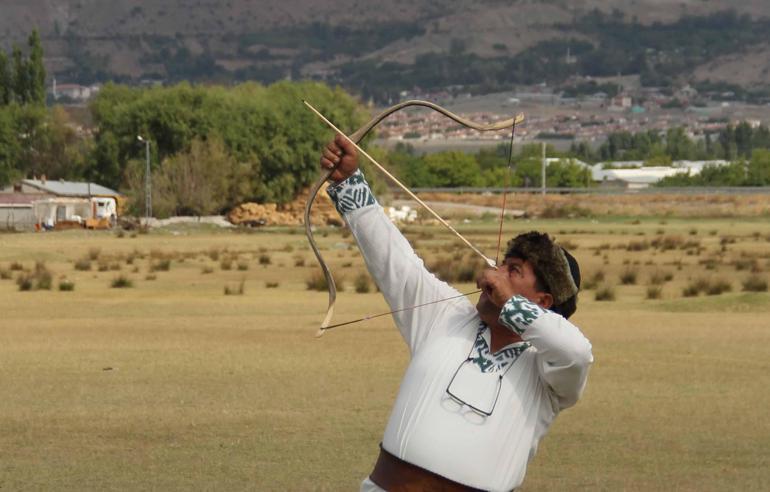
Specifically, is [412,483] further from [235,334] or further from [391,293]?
[235,334]

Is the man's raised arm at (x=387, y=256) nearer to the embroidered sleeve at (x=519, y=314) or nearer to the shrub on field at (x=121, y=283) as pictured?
the embroidered sleeve at (x=519, y=314)

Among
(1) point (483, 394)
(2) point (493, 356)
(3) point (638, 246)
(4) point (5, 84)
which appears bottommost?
(3) point (638, 246)

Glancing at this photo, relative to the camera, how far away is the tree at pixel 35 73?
160 meters

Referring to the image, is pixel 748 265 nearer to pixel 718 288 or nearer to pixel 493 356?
pixel 718 288

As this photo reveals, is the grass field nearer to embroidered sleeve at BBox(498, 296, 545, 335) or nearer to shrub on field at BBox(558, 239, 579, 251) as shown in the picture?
embroidered sleeve at BBox(498, 296, 545, 335)

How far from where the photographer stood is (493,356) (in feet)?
18.6

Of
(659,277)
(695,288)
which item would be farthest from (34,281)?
(659,277)

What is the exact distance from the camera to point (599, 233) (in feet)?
257

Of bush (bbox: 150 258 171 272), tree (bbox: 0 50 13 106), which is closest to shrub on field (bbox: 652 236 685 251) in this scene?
bush (bbox: 150 258 171 272)

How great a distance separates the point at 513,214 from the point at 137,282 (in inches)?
3004

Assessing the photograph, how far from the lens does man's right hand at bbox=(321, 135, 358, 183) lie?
5930 mm

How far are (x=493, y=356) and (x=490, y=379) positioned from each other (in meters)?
0.08

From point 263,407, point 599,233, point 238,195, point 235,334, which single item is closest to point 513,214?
point 238,195

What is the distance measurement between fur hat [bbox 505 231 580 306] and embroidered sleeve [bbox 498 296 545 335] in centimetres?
25
